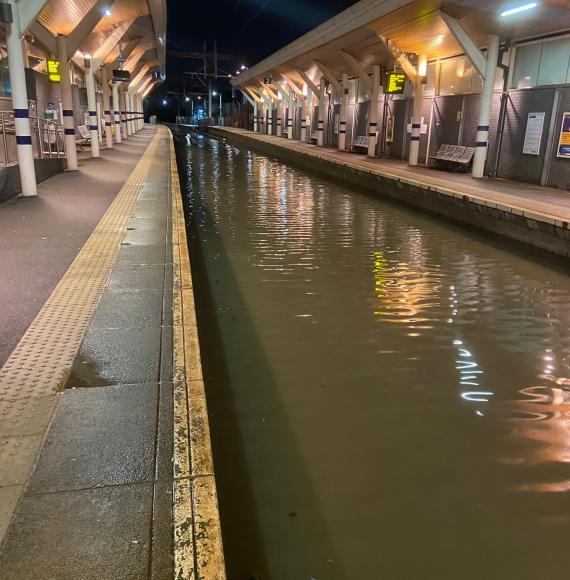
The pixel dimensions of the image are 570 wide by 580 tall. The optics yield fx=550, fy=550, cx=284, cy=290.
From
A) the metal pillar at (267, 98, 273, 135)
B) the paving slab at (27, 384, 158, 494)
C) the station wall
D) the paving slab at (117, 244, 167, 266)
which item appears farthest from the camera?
the metal pillar at (267, 98, 273, 135)

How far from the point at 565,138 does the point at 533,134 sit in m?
1.02

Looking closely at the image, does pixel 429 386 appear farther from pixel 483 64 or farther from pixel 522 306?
pixel 483 64

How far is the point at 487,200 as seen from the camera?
9445mm

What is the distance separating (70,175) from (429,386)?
11345 mm

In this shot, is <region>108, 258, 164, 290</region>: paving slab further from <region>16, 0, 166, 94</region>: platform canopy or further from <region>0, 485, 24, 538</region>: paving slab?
<region>16, 0, 166, 94</region>: platform canopy

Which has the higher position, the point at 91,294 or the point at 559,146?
the point at 559,146

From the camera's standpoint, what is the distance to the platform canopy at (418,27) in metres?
11.2

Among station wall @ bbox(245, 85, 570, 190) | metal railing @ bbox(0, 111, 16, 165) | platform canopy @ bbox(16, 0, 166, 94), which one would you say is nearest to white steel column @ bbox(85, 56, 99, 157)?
platform canopy @ bbox(16, 0, 166, 94)

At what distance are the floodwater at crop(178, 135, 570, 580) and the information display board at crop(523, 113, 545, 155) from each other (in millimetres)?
5702

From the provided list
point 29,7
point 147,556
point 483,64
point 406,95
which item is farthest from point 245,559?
point 406,95

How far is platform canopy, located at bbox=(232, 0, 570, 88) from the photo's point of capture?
11.2 metres

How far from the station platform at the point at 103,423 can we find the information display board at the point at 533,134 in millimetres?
9887

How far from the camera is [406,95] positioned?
19703 mm

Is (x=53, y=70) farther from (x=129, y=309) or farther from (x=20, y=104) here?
(x=129, y=309)
